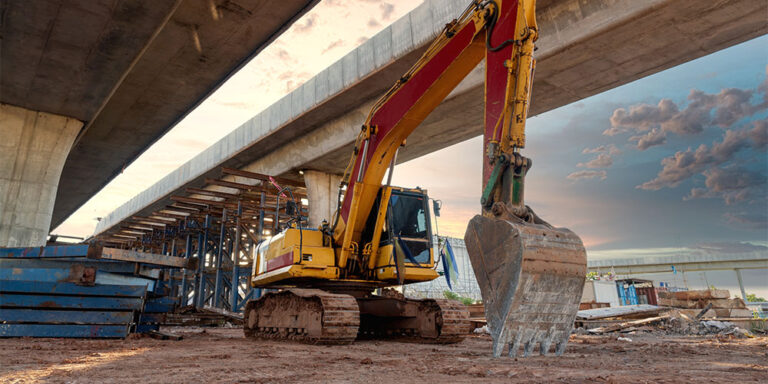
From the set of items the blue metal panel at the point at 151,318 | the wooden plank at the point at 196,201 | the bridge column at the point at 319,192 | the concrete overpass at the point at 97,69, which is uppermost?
the concrete overpass at the point at 97,69

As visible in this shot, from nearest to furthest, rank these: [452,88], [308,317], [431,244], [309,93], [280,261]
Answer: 1. [452,88]
2. [308,317]
3. [431,244]
4. [280,261]
5. [309,93]

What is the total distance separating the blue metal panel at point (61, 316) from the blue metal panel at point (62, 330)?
75 millimetres

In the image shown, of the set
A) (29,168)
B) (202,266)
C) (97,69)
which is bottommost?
(202,266)

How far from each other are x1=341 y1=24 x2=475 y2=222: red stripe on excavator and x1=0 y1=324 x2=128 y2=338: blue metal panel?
425cm

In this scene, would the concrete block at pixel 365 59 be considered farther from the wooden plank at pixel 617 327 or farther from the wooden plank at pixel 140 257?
the wooden plank at pixel 617 327

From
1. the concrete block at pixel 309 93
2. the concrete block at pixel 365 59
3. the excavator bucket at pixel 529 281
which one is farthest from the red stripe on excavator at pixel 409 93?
the concrete block at pixel 309 93

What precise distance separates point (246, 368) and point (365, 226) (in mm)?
4762

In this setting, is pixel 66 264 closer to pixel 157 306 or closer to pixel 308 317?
pixel 157 306

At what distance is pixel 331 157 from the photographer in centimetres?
1683

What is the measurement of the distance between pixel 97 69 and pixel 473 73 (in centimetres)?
878

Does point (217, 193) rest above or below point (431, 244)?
above

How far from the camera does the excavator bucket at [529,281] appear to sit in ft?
15.0

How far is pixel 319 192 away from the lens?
18.3 meters

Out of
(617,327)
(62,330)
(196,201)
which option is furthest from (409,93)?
(196,201)
